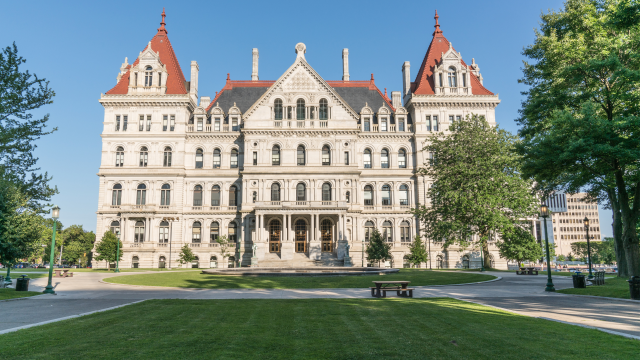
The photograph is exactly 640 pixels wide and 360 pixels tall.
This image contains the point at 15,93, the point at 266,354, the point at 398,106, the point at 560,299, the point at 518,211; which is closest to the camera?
the point at 266,354

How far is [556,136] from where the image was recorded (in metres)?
20.0

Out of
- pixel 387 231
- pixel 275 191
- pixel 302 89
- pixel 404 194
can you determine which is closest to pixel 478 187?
pixel 404 194

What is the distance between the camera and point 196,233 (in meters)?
54.1

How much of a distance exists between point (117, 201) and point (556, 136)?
5051 centimetres

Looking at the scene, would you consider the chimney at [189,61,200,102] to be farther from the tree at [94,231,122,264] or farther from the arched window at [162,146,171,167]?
the tree at [94,231,122,264]

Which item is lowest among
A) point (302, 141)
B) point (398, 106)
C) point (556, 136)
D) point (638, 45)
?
point (556, 136)

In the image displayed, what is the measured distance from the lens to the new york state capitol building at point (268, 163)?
51.6 meters

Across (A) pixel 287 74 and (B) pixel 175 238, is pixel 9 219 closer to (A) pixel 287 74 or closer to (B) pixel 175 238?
(B) pixel 175 238

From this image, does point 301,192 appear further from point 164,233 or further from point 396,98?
point 396,98

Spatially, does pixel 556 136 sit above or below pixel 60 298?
above

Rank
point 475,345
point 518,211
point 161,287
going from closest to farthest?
point 475,345
point 161,287
point 518,211

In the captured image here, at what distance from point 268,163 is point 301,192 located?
5.62 metres

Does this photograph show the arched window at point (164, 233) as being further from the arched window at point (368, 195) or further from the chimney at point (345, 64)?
the chimney at point (345, 64)

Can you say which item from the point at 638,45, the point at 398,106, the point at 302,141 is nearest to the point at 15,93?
the point at 302,141
